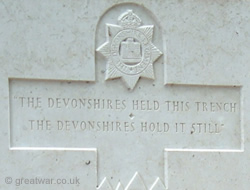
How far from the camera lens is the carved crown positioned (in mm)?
4320

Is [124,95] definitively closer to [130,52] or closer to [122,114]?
[122,114]

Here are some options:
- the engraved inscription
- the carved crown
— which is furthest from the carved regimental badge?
the engraved inscription

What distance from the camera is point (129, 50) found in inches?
170

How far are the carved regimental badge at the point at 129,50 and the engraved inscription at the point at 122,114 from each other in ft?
0.49

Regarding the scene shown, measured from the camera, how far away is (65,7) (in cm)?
424

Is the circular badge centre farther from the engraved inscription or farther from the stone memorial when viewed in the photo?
the engraved inscription

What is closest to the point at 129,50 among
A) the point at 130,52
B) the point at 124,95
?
the point at 130,52

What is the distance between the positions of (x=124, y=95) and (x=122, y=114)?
14 centimetres

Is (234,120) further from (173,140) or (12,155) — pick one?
(12,155)

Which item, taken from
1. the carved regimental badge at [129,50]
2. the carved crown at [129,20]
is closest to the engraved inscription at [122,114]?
the carved regimental badge at [129,50]

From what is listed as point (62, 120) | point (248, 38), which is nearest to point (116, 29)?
point (62, 120)

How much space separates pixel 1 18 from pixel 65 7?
44 cm

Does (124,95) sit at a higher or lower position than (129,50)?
lower

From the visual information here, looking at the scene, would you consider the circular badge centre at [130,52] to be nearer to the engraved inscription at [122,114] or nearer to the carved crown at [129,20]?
the carved crown at [129,20]
